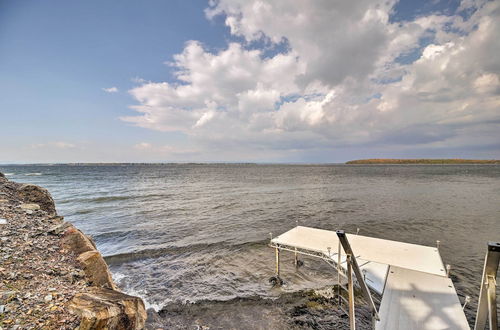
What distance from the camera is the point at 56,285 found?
602cm

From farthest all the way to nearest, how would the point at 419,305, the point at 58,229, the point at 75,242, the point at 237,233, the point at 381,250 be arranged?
the point at 237,233 < the point at 381,250 < the point at 58,229 < the point at 75,242 < the point at 419,305

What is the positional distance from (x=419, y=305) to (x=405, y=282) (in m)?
1.46

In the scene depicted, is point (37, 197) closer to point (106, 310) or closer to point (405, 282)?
point (106, 310)

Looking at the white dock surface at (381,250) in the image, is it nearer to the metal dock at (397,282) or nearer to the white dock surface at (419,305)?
the metal dock at (397,282)

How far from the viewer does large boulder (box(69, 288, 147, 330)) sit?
15.9ft

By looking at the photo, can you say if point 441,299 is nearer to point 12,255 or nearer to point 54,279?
point 54,279

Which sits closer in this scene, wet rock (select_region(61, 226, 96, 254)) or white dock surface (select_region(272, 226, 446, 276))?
wet rock (select_region(61, 226, 96, 254))

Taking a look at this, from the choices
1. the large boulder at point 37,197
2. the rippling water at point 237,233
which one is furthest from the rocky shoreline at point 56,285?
the large boulder at point 37,197

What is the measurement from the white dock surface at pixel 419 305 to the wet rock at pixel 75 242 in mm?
10223

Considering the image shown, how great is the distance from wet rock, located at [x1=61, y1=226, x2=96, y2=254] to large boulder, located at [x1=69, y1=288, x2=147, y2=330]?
9.08ft

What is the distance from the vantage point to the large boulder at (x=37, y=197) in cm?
1483

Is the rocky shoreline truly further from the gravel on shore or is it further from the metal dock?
the metal dock

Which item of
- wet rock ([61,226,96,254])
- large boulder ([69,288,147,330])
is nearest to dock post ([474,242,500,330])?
large boulder ([69,288,147,330])

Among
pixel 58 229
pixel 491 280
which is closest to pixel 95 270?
pixel 58 229
